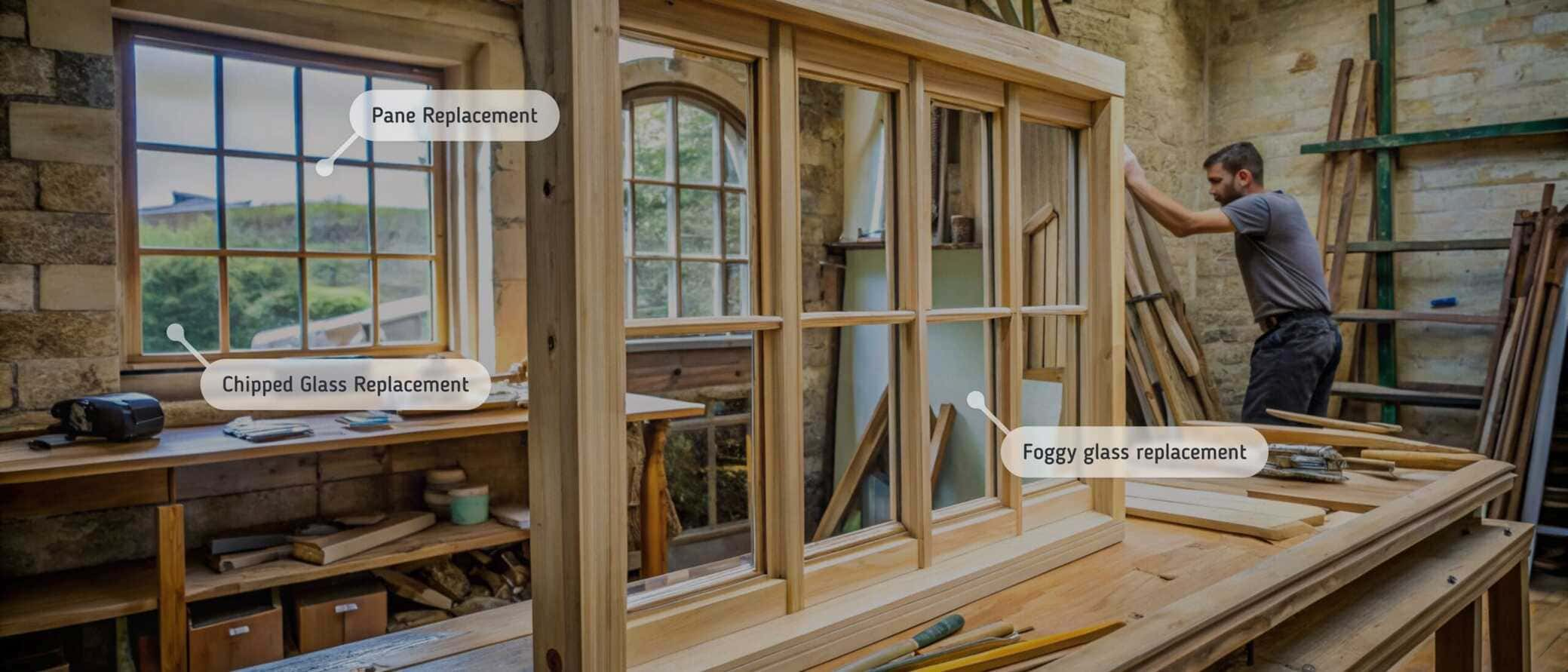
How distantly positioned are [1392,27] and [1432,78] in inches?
13.7

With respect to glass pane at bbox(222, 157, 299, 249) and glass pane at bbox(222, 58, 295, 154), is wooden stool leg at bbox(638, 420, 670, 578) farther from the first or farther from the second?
glass pane at bbox(222, 58, 295, 154)

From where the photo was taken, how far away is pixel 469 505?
10.7 feet

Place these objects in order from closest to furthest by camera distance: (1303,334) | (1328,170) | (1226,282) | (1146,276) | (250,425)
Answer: (250,425), (1303,334), (1146,276), (1328,170), (1226,282)

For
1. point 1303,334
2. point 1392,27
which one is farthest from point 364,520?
point 1392,27

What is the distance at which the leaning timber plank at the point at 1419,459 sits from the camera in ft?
6.22

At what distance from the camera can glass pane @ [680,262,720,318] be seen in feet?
14.6

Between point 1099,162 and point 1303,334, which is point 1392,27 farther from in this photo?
point 1099,162

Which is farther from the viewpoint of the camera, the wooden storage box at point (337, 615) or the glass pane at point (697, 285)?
the glass pane at point (697, 285)

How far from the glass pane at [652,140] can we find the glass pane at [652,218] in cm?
7

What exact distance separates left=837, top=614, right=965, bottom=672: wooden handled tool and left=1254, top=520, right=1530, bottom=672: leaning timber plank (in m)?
0.55

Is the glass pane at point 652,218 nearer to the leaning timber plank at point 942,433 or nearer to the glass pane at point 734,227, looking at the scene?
the glass pane at point 734,227

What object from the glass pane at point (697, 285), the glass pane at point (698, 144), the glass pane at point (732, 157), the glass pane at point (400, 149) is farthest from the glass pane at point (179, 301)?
the glass pane at point (732, 157)

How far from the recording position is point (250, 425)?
2.83m

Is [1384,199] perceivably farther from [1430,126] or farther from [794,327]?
[794,327]
